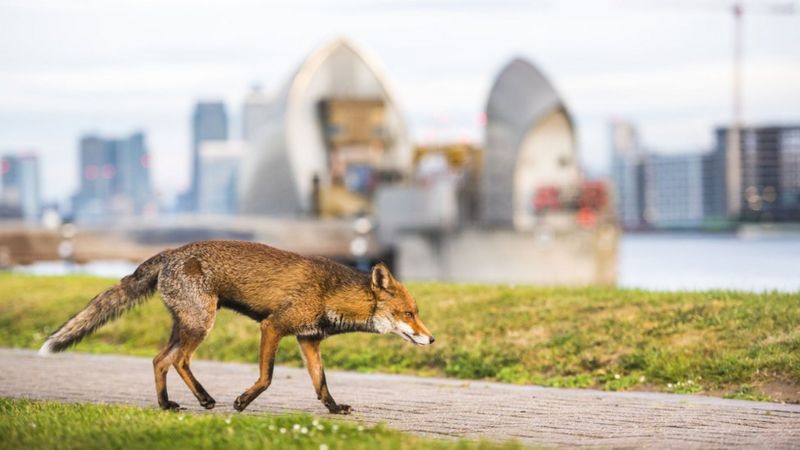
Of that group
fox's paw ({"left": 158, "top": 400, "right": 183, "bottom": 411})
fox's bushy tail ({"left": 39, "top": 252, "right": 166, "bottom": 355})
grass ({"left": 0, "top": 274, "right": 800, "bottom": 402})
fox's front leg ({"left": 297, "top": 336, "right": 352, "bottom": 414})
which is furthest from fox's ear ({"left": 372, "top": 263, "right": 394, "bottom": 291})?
grass ({"left": 0, "top": 274, "right": 800, "bottom": 402})

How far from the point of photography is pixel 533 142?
257 ft

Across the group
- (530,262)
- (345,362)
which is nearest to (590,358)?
(345,362)

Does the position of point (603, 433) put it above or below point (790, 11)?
below

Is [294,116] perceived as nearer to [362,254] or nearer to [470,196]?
[470,196]

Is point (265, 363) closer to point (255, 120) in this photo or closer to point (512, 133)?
point (512, 133)

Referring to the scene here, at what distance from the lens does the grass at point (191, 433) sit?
28.7ft

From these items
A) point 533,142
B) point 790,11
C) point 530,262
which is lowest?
point 530,262

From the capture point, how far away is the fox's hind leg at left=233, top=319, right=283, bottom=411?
35.8ft

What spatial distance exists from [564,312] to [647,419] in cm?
525

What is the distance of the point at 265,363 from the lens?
10.9 m

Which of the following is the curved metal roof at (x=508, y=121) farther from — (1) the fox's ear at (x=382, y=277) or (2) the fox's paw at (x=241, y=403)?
(2) the fox's paw at (x=241, y=403)

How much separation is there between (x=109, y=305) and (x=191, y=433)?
249 centimetres

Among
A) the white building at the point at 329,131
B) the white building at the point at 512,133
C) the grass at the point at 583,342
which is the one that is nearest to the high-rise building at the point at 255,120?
the white building at the point at 329,131

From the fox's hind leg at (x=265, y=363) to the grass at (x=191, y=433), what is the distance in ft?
2.21
